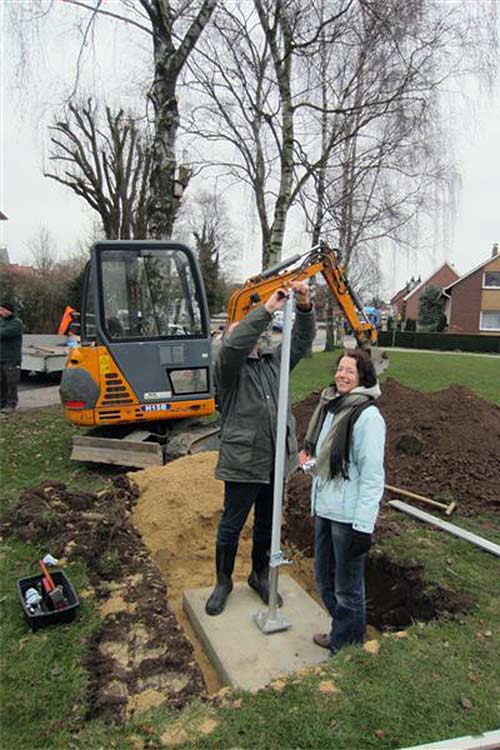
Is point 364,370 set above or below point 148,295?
below

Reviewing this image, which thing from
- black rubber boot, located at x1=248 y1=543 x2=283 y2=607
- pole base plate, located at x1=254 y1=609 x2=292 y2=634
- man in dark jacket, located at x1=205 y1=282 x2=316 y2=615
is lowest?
pole base plate, located at x1=254 y1=609 x2=292 y2=634

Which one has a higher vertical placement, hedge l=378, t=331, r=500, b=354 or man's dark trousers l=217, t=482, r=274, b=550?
man's dark trousers l=217, t=482, r=274, b=550

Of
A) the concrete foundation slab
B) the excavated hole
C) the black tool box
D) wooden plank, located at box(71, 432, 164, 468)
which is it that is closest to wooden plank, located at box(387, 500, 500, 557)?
the excavated hole

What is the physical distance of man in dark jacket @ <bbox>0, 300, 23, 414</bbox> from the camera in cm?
970

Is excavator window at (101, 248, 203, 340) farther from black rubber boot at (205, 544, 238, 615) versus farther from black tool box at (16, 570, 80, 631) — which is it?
black rubber boot at (205, 544, 238, 615)

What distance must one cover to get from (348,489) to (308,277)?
234cm

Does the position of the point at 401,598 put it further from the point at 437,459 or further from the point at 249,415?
the point at 437,459

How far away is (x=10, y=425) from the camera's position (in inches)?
350

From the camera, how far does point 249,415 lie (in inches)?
133

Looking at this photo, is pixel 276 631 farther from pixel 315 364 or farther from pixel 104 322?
pixel 315 364

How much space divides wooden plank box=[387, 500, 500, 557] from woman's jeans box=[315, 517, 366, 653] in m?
1.73

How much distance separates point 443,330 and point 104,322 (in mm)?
37136

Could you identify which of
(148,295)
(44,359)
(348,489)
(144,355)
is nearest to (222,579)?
(348,489)

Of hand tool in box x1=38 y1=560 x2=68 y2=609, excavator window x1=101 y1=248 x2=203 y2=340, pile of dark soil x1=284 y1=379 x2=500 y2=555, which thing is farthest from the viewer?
excavator window x1=101 y1=248 x2=203 y2=340
